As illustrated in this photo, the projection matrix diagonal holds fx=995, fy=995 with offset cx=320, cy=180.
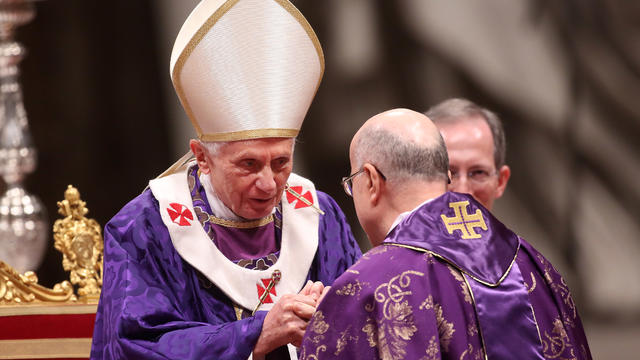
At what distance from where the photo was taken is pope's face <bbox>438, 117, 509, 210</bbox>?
3.93 m

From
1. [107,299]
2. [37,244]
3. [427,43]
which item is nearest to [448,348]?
[107,299]

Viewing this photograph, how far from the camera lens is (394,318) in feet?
7.90

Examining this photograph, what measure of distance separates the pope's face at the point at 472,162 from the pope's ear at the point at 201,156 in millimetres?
1110

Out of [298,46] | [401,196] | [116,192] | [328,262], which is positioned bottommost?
[116,192]

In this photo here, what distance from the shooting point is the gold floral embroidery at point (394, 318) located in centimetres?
240

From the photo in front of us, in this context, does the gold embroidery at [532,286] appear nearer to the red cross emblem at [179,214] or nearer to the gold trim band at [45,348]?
the red cross emblem at [179,214]

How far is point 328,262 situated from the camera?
11.1ft

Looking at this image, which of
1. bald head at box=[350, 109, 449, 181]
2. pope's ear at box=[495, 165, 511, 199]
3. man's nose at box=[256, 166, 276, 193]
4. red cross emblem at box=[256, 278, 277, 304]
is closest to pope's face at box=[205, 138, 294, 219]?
man's nose at box=[256, 166, 276, 193]

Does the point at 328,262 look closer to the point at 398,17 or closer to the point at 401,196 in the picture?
the point at 401,196

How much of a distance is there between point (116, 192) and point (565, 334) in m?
4.66

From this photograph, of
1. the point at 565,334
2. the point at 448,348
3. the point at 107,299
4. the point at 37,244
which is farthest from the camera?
the point at 37,244

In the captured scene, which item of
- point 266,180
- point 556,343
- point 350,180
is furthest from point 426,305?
point 266,180

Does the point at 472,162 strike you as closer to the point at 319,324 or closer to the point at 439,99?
the point at 319,324

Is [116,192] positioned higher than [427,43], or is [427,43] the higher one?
[427,43]
